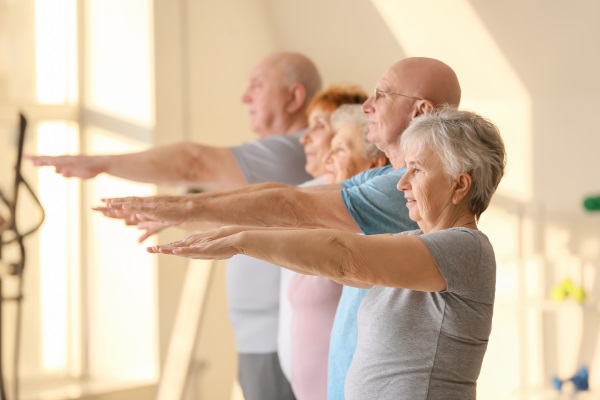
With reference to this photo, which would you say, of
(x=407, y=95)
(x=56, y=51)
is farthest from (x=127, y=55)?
(x=407, y=95)

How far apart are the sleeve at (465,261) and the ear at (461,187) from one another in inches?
2.6

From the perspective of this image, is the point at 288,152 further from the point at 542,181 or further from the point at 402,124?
the point at 542,181

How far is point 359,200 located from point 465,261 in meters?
0.50

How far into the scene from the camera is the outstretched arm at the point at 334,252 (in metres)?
1.38

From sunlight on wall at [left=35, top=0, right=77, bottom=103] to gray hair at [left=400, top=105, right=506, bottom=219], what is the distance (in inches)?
130

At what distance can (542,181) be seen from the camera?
3877mm

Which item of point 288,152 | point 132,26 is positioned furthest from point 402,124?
point 132,26

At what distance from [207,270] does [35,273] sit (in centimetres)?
117

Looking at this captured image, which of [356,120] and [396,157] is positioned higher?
[356,120]

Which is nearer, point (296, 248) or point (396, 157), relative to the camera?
point (296, 248)

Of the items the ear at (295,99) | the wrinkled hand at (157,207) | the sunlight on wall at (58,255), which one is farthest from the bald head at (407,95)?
the sunlight on wall at (58,255)

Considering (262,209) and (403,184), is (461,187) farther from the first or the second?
(262,209)

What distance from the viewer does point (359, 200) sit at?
1935 millimetres

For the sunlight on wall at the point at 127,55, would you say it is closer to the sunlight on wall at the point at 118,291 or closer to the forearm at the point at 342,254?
the sunlight on wall at the point at 118,291
